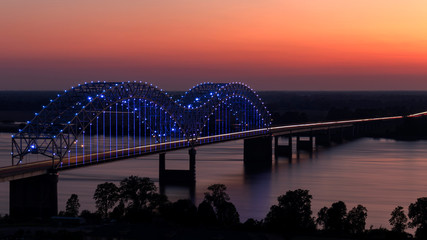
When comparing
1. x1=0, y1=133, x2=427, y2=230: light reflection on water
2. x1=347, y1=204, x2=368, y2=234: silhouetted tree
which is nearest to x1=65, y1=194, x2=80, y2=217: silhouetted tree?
x1=0, y1=133, x2=427, y2=230: light reflection on water

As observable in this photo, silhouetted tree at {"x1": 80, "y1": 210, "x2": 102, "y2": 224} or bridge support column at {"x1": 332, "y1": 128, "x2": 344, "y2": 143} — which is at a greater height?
bridge support column at {"x1": 332, "y1": 128, "x2": 344, "y2": 143}

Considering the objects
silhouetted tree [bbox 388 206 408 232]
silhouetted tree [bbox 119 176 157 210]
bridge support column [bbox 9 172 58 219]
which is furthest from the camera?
silhouetted tree [bbox 119 176 157 210]

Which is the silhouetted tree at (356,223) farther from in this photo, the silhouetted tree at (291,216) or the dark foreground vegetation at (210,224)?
the silhouetted tree at (291,216)

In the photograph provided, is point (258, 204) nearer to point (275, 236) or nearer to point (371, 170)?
point (275, 236)

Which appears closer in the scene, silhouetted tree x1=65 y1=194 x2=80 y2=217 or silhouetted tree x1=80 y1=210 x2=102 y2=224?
silhouetted tree x1=80 y1=210 x2=102 y2=224

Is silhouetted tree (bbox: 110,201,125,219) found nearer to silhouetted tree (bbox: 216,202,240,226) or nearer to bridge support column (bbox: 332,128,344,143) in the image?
silhouetted tree (bbox: 216,202,240,226)

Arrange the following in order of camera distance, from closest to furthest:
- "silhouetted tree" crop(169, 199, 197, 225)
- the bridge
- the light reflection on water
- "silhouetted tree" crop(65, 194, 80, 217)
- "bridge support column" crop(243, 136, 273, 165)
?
"silhouetted tree" crop(169, 199, 197, 225)
"silhouetted tree" crop(65, 194, 80, 217)
the bridge
the light reflection on water
"bridge support column" crop(243, 136, 273, 165)
